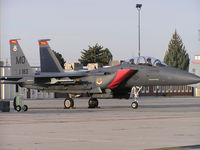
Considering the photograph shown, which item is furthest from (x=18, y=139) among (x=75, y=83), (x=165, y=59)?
(x=165, y=59)

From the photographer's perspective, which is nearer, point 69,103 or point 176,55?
point 69,103

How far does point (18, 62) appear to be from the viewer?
31609 mm

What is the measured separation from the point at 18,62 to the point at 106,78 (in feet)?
23.0

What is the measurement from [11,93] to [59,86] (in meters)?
35.0

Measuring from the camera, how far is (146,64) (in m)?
26.6

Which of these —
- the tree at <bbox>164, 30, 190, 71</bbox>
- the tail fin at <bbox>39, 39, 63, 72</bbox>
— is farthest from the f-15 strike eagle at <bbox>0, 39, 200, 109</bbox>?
the tree at <bbox>164, 30, 190, 71</bbox>

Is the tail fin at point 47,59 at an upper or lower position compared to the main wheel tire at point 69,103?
upper

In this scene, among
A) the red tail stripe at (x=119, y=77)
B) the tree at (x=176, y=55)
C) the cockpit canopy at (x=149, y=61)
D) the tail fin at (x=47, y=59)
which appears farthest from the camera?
the tree at (x=176, y=55)

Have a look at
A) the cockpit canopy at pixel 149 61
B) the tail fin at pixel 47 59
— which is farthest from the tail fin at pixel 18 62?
the cockpit canopy at pixel 149 61

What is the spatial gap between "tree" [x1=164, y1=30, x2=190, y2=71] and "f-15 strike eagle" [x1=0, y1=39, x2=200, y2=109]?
333 feet

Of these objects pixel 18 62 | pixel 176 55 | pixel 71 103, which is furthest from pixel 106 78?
pixel 176 55

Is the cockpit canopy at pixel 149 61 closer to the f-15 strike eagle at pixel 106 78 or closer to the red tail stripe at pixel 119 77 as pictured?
the f-15 strike eagle at pixel 106 78

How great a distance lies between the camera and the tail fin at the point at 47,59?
103 feet

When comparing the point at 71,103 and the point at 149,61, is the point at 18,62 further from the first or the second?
the point at 149,61
